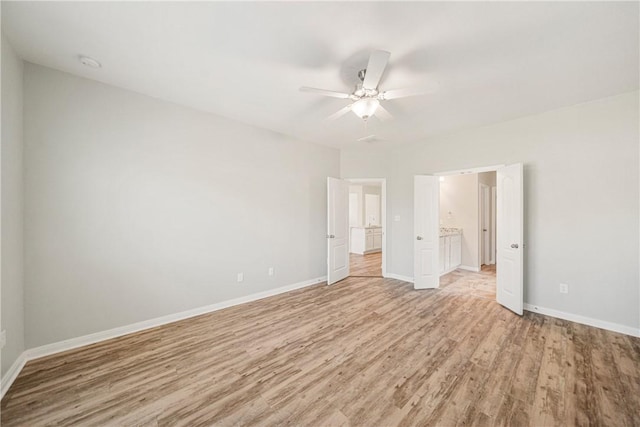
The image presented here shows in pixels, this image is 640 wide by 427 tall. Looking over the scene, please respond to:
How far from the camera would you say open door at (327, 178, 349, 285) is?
4.69 m

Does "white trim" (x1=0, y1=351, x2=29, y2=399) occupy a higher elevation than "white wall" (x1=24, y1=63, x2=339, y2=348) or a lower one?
lower

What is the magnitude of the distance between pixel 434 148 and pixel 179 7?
4305 mm

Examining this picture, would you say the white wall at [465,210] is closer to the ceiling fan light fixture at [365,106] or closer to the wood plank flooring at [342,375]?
the wood plank flooring at [342,375]

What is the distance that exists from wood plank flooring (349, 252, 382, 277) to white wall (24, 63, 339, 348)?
226 cm

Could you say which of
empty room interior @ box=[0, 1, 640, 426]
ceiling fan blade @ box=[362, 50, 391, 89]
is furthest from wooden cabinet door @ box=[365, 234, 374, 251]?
ceiling fan blade @ box=[362, 50, 391, 89]

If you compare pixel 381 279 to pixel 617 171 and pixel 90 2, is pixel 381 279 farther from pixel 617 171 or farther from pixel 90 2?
pixel 90 2

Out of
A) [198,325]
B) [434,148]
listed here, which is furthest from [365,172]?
[198,325]

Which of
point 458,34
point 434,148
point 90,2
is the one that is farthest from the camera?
point 434,148

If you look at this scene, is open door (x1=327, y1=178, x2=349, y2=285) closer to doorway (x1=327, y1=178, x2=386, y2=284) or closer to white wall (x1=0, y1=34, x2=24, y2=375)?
doorway (x1=327, y1=178, x2=386, y2=284)

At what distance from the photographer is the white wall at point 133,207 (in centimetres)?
234

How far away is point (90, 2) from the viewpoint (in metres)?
1.61

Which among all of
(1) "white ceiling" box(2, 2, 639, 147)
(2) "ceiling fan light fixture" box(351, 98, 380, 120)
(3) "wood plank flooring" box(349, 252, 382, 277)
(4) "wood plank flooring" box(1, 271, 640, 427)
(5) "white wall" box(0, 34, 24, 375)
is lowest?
(4) "wood plank flooring" box(1, 271, 640, 427)

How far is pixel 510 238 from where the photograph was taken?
3.46 m

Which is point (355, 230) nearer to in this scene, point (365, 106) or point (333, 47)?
point (365, 106)
